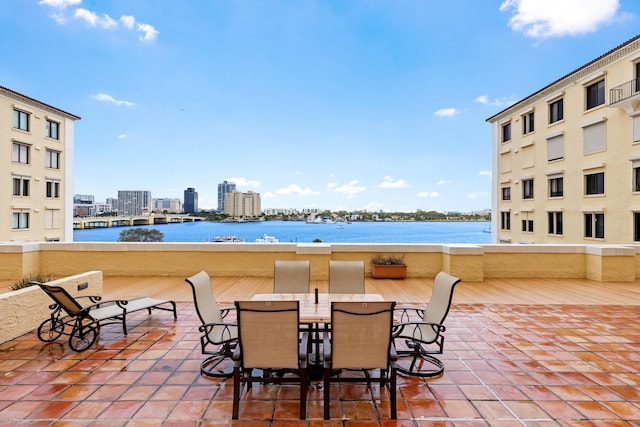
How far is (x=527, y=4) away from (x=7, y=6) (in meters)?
38.4

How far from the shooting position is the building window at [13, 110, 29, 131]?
2794 centimetres

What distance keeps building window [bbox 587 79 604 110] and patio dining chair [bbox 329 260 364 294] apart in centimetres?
2271

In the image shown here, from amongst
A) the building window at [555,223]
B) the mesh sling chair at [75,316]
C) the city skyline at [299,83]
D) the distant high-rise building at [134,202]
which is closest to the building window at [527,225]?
the building window at [555,223]

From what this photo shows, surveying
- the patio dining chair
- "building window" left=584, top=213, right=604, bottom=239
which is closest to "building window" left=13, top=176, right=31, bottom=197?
the patio dining chair

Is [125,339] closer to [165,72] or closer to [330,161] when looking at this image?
[165,72]

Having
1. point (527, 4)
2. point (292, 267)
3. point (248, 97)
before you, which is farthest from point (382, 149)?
point (292, 267)

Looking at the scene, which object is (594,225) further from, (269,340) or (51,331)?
(51,331)

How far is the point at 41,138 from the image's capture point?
3059 centimetres

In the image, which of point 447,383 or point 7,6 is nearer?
point 447,383

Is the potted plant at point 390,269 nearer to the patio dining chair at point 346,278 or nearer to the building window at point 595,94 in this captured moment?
the patio dining chair at point 346,278

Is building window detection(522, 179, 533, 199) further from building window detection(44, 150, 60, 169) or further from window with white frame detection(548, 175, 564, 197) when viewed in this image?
building window detection(44, 150, 60, 169)

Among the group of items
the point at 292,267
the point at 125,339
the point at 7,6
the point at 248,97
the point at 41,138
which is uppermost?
the point at 248,97

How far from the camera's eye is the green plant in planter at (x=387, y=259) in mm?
9320

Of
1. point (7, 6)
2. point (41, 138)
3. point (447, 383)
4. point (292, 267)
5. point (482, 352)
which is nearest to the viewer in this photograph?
point (447, 383)
